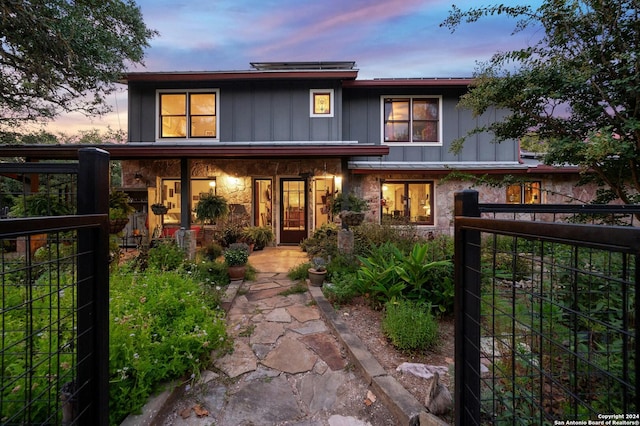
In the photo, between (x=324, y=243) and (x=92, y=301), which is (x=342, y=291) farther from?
(x=92, y=301)

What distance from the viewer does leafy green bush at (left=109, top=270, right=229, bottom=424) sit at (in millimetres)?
2086

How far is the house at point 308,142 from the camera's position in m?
8.85

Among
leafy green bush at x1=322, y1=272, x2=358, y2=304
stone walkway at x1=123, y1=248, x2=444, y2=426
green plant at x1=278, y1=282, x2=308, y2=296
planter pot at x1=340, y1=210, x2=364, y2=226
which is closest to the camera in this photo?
stone walkway at x1=123, y1=248, x2=444, y2=426

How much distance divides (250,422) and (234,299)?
2.64 m

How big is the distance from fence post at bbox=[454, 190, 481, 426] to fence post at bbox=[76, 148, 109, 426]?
5.60ft

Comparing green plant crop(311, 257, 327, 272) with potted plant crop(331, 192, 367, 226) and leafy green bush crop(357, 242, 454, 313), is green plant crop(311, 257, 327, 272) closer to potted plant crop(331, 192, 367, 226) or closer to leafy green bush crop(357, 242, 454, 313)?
potted plant crop(331, 192, 367, 226)

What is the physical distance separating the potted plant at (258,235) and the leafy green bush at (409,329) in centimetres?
568

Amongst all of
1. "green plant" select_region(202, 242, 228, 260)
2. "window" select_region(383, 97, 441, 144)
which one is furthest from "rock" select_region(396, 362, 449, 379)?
"window" select_region(383, 97, 441, 144)

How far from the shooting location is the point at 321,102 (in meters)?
9.02

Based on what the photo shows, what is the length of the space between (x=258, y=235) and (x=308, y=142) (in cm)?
302

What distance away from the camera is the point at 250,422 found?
7.13 feet

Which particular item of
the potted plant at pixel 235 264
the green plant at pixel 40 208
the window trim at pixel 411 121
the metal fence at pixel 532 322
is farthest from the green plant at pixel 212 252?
the window trim at pixel 411 121

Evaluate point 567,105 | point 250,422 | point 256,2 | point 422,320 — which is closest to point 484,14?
point 567,105

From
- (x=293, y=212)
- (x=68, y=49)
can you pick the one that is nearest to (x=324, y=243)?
(x=293, y=212)
